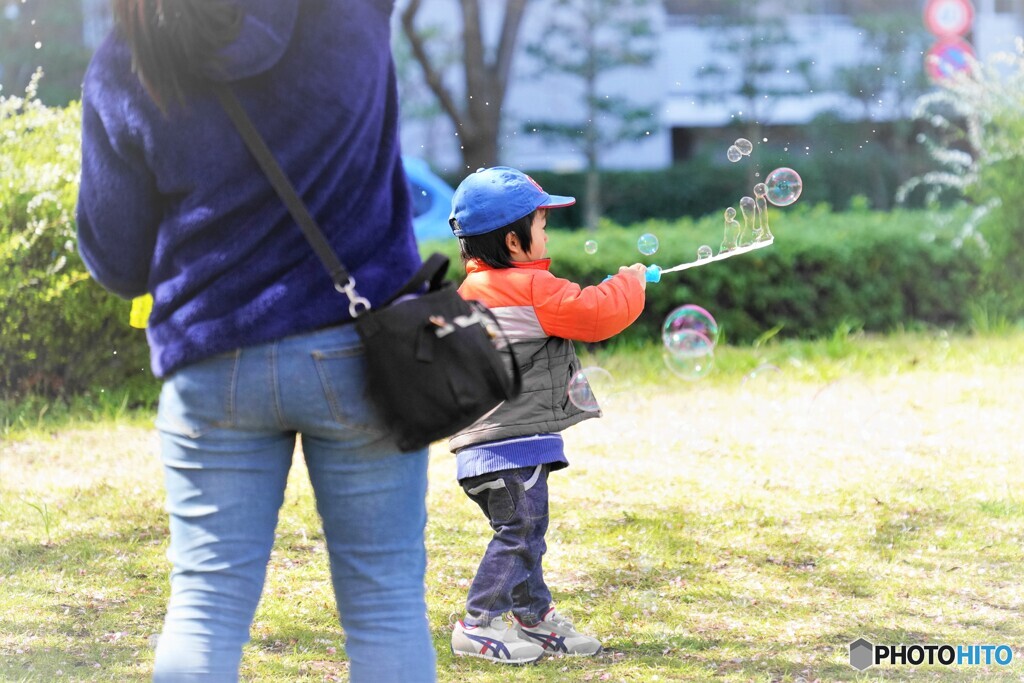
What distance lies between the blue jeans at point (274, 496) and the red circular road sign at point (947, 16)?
22378 millimetres

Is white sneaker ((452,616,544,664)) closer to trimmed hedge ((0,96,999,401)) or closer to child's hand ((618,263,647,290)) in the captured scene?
child's hand ((618,263,647,290))

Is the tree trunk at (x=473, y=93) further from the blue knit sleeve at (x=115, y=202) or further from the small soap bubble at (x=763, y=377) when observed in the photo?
the blue knit sleeve at (x=115, y=202)

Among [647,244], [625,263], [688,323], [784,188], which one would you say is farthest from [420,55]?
[784,188]

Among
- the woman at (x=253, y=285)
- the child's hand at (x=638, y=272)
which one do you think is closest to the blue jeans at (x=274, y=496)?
the woman at (x=253, y=285)

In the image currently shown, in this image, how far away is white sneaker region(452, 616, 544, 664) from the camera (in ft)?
11.0

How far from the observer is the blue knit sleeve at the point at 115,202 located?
1929mm

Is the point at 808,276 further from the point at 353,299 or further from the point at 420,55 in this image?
the point at 353,299

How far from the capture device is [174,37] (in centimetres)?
184

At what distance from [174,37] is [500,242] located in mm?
1480

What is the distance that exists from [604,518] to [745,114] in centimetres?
1890

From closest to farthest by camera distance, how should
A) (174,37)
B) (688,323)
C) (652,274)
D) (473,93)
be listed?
(174,37)
(652,274)
(688,323)
(473,93)

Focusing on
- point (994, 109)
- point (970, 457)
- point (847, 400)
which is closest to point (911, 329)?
point (994, 109)

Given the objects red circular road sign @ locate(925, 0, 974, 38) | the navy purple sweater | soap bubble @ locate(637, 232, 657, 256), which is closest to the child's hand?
soap bubble @ locate(637, 232, 657, 256)

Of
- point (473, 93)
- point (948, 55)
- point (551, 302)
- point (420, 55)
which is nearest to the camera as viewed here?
point (551, 302)
